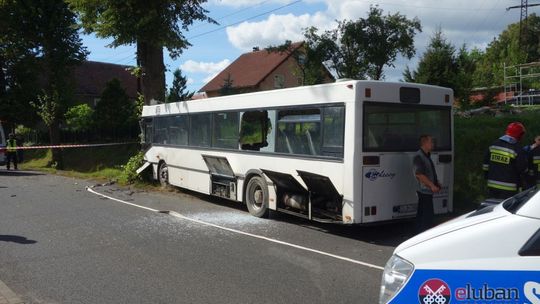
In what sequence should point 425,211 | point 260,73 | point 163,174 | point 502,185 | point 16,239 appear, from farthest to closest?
point 260,73 < point 163,174 < point 16,239 < point 425,211 < point 502,185

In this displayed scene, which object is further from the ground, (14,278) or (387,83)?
(387,83)

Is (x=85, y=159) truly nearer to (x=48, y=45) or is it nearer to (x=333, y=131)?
(x=48, y=45)

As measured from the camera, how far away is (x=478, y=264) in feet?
8.91

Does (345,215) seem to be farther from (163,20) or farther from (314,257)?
(163,20)

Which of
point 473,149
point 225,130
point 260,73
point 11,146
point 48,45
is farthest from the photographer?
point 260,73

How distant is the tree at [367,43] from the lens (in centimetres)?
3066

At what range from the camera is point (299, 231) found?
9.28 meters

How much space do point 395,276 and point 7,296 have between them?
4.45 meters

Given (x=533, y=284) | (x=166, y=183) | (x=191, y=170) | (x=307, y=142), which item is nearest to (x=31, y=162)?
(x=166, y=183)

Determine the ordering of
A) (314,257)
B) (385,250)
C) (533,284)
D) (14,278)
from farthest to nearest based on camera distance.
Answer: (385,250) < (314,257) < (14,278) < (533,284)

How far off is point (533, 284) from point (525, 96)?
25819 mm

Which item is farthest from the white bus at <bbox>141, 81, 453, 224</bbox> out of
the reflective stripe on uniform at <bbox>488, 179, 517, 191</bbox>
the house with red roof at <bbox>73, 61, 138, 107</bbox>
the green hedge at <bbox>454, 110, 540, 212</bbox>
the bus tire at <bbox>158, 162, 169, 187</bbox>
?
the house with red roof at <bbox>73, 61, 138, 107</bbox>

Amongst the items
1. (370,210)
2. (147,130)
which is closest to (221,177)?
(370,210)

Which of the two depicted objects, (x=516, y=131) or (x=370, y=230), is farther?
(x=370, y=230)
